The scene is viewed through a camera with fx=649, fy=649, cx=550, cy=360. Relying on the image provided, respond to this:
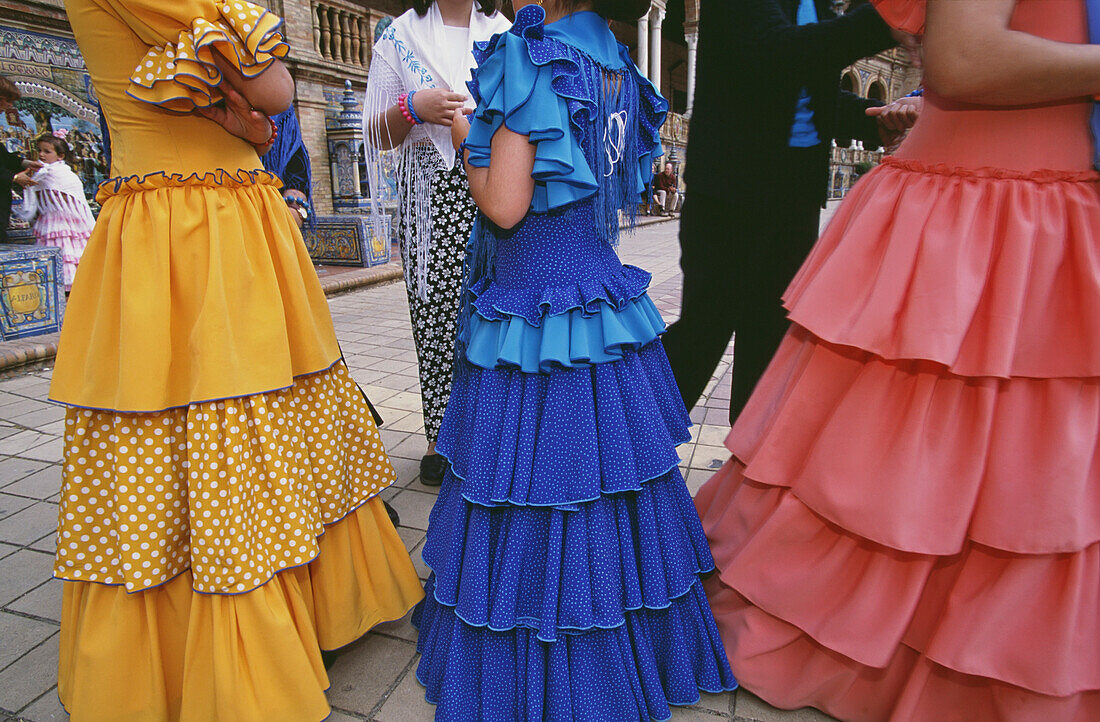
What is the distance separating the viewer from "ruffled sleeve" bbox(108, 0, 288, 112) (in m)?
1.33

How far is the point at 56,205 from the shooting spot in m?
6.79

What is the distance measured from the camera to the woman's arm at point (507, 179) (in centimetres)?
134

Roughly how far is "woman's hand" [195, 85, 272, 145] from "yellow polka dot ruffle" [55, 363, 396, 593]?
63 centimetres

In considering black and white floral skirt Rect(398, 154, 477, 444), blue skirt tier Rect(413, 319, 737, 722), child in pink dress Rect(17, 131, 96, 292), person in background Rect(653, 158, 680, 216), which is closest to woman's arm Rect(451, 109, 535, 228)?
blue skirt tier Rect(413, 319, 737, 722)

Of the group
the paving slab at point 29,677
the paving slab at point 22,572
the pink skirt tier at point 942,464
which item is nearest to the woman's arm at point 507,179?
the pink skirt tier at point 942,464

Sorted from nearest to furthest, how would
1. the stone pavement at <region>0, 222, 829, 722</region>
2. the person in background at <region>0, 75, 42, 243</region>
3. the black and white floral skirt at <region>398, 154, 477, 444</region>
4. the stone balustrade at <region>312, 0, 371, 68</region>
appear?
the stone pavement at <region>0, 222, 829, 722</region> < the black and white floral skirt at <region>398, 154, 477, 444</region> < the person in background at <region>0, 75, 42, 243</region> < the stone balustrade at <region>312, 0, 371, 68</region>

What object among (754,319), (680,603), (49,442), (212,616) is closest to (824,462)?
(680,603)

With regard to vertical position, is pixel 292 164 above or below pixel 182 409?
above

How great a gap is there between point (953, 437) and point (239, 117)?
175cm

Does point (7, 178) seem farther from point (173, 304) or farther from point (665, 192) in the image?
point (665, 192)

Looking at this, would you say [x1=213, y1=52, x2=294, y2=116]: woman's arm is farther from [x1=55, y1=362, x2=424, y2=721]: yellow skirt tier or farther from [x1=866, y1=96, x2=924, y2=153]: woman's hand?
[x1=866, y1=96, x2=924, y2=153]: woman's hand

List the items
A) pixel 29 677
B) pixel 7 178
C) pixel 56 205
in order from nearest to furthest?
1. pixel 29 677
2. pixel 7 178
3. pixel 56 205

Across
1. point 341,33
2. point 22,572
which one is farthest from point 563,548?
point 341,33

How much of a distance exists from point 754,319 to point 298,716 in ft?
6.28
